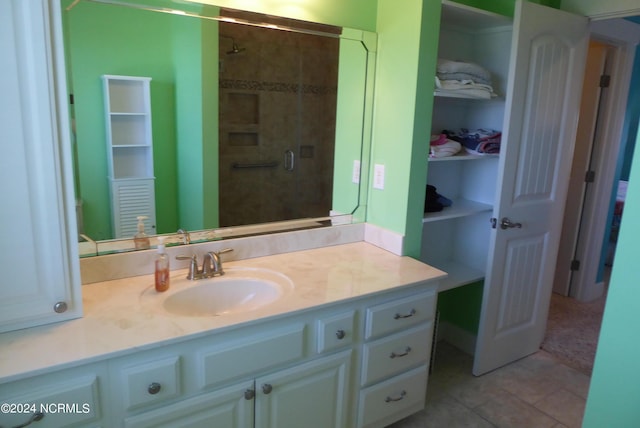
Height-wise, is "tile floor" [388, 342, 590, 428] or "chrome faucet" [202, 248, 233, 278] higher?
"chrome faucet" [202, 248, 233, 278]

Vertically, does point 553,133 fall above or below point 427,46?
below

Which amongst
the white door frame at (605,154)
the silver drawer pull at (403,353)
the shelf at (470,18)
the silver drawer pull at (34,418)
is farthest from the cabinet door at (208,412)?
the white door frame at (605,154)

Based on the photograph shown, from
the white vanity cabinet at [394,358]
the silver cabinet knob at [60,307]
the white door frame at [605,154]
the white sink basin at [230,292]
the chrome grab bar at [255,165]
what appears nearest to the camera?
the silver cabinet knob at [60,307]

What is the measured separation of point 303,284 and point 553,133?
172 centimetres

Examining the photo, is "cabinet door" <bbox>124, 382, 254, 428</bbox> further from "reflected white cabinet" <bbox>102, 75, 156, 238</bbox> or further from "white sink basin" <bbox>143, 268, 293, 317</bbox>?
"reflected white cabinet" <bbox>102, 75, 156, 238</bbox>

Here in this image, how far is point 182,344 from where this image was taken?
1.40 metres

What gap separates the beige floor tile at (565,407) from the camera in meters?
2.33

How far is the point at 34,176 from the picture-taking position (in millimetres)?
1289

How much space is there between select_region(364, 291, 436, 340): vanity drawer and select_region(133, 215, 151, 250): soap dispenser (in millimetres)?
919

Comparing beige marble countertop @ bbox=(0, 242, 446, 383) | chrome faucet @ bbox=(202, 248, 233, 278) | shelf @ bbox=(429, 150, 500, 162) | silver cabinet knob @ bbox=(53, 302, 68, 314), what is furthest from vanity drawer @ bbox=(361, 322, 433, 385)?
silver cabinet knob @ bbox=(53, 302, 68, 314)

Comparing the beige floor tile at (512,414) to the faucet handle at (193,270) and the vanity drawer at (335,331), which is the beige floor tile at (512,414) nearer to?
the vanity drawer at (335,331)

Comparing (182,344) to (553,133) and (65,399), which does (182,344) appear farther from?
(553,133)

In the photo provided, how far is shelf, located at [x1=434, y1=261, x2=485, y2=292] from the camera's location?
8.24 feet

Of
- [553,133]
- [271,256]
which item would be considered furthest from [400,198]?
[553,133]
